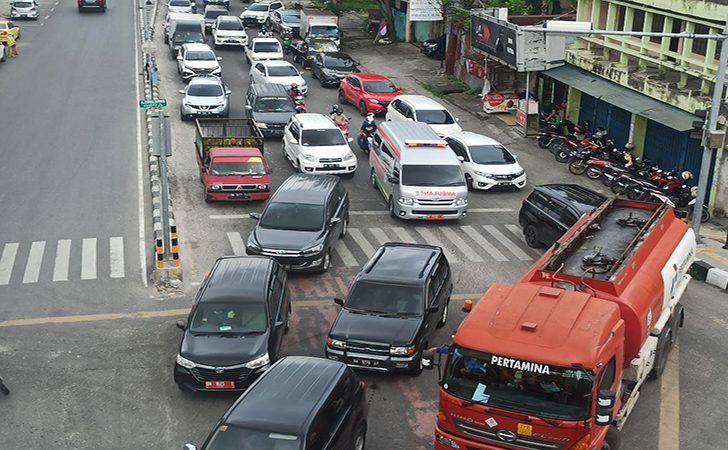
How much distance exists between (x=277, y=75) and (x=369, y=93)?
4.99 meters

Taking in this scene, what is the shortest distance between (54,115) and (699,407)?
2924 cm

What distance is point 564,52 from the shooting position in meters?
35.5

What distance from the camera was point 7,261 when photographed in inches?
869

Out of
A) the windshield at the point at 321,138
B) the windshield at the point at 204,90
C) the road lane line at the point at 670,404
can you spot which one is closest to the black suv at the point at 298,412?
the road lane line at the point at 670,404

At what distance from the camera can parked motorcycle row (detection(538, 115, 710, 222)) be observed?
2697 centimetres

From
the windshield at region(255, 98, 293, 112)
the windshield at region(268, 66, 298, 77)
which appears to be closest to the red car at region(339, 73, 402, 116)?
the windshield at region(268, 66, 298, 77)

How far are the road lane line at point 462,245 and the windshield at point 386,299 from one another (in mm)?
5955

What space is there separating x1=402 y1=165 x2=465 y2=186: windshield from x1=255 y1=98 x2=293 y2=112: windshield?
9.78m

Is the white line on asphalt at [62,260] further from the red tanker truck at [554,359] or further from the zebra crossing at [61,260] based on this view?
the red tanker truck at [554,359]

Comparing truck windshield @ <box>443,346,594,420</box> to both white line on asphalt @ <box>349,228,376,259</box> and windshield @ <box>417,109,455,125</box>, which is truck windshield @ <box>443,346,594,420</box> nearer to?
white line on asphalt @ <box>349,228,376,259</box>

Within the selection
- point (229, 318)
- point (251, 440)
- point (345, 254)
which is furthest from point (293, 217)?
point (251, 440)

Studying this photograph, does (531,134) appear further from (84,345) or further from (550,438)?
(550,438)

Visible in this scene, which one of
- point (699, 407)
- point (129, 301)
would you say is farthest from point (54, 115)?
point (699, 407)

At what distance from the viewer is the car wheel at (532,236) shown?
23.9 metres
